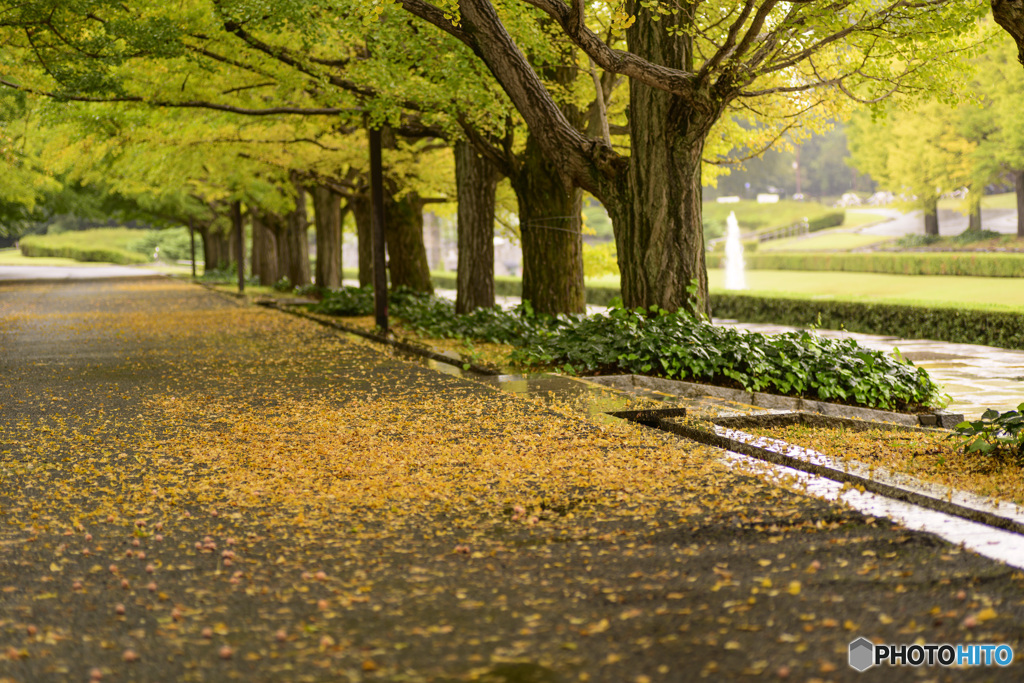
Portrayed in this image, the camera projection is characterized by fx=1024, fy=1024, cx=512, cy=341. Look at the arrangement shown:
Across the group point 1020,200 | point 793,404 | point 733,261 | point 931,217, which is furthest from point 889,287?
point 793,404

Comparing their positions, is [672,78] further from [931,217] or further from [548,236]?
[931,217]

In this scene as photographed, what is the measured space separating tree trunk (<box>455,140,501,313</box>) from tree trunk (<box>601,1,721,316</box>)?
656cm

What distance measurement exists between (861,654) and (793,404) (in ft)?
22.9

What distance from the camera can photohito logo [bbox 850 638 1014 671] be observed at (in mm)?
3627

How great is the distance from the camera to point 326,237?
102 ft

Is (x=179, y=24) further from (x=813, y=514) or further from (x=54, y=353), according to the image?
(x=813, y=514)

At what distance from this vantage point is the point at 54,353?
636 inches

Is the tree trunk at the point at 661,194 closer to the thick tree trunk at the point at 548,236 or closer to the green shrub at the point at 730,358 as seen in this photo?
the green shrub at the point at 730,358

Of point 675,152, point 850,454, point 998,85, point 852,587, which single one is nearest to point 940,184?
point 998,85

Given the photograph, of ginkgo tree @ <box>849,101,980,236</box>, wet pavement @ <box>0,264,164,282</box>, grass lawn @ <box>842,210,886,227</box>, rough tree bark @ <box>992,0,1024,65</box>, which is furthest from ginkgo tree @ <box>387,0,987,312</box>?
grass lawn @ <box>842,210,886,227</box>

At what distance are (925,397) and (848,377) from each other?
3.03 ft

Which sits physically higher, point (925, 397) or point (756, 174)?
point (756, 174)

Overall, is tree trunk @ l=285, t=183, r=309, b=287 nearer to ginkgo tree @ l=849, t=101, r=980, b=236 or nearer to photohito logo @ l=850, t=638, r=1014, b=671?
ginkgo tree @ l=849, t=101, r=980, b=236

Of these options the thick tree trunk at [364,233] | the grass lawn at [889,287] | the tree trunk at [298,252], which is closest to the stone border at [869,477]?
the grass lawn at [889,287]
